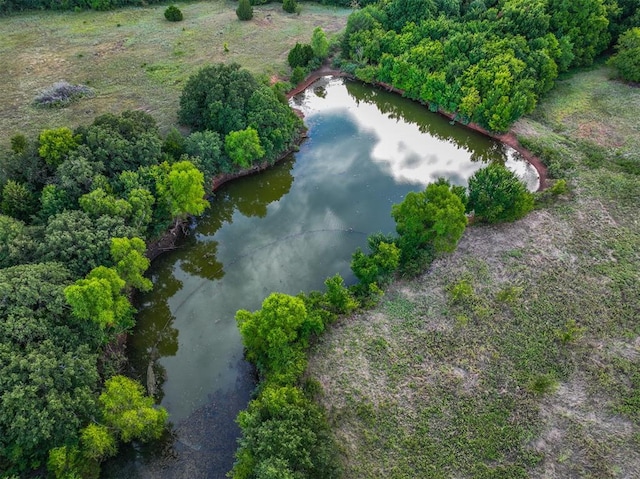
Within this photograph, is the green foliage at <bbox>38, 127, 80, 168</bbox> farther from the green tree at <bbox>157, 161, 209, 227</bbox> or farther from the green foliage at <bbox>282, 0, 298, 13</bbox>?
the green foliage at <bbox>282, 0, 298, 13</bbox>

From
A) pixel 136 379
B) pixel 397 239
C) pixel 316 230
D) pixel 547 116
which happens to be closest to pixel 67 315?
pixel 136 379

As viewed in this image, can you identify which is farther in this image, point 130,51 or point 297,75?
point 130,51

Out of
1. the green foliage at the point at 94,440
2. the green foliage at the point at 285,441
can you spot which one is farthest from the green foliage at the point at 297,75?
the green foliage at the point at 94,440

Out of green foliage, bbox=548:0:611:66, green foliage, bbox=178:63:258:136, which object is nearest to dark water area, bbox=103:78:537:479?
green foliage, bbox=178:63:258:136

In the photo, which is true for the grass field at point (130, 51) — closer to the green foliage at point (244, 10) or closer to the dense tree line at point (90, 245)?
the green foliage at point (244, 10)

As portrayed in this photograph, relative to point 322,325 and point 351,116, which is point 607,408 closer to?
point 322,325

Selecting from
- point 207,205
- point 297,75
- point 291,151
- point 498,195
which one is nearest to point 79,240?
point 207,205

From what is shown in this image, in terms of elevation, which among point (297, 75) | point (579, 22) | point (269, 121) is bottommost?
point (269, 121)

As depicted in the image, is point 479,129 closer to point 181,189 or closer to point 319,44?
point 319,44
